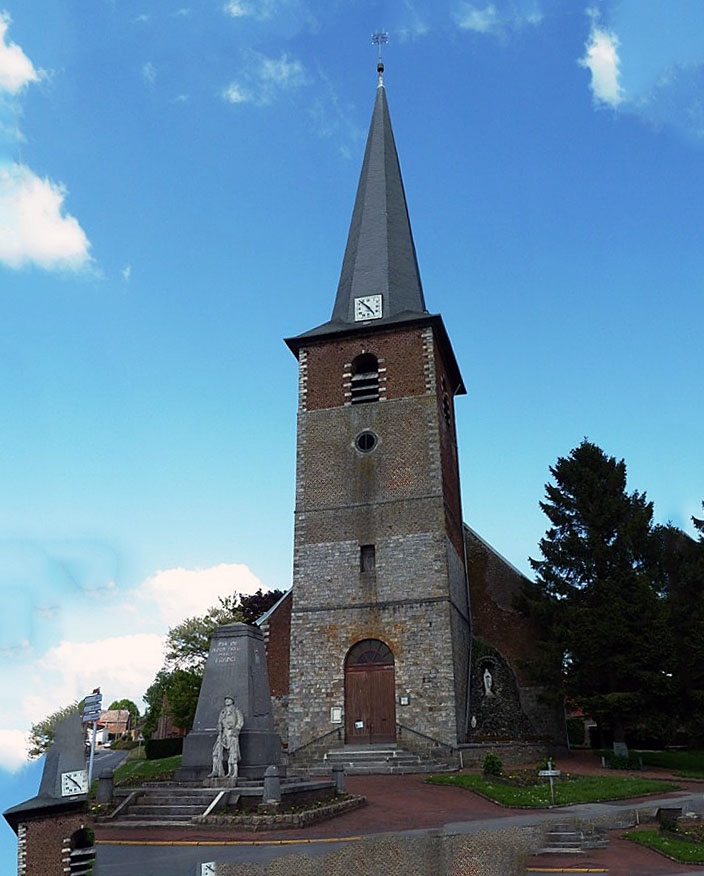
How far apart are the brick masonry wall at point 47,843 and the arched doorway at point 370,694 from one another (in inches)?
694

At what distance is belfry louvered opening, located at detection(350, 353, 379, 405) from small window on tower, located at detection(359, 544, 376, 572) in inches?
191

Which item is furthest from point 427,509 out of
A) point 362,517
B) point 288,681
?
point 288,681

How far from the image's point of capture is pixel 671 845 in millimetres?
9211

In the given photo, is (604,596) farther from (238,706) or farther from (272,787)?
(272,787)

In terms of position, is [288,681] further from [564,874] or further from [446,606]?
[564,874]

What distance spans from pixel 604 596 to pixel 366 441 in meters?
8.65

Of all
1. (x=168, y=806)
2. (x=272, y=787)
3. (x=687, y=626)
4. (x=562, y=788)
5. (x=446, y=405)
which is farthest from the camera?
(x=446, y=405)

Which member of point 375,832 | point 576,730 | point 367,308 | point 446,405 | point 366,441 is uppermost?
point 367,308

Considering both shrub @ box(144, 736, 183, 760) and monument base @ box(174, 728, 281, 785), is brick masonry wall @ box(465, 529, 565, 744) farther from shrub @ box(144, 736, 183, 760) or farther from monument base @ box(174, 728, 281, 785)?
shrub @ box(144, 736, 183, 760)

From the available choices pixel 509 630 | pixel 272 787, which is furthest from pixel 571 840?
pixel 509 630

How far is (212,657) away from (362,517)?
9617 mm

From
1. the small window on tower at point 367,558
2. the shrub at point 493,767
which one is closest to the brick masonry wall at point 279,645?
the small window on tower at point 367,558

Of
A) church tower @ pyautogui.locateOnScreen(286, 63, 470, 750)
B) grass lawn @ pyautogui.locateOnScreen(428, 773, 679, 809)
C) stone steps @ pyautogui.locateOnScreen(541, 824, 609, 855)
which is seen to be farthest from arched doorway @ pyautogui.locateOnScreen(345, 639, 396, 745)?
stone steps @ pyautogui.locateOnScreen(541, 824, 609, 855)

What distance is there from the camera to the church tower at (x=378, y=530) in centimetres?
2139
